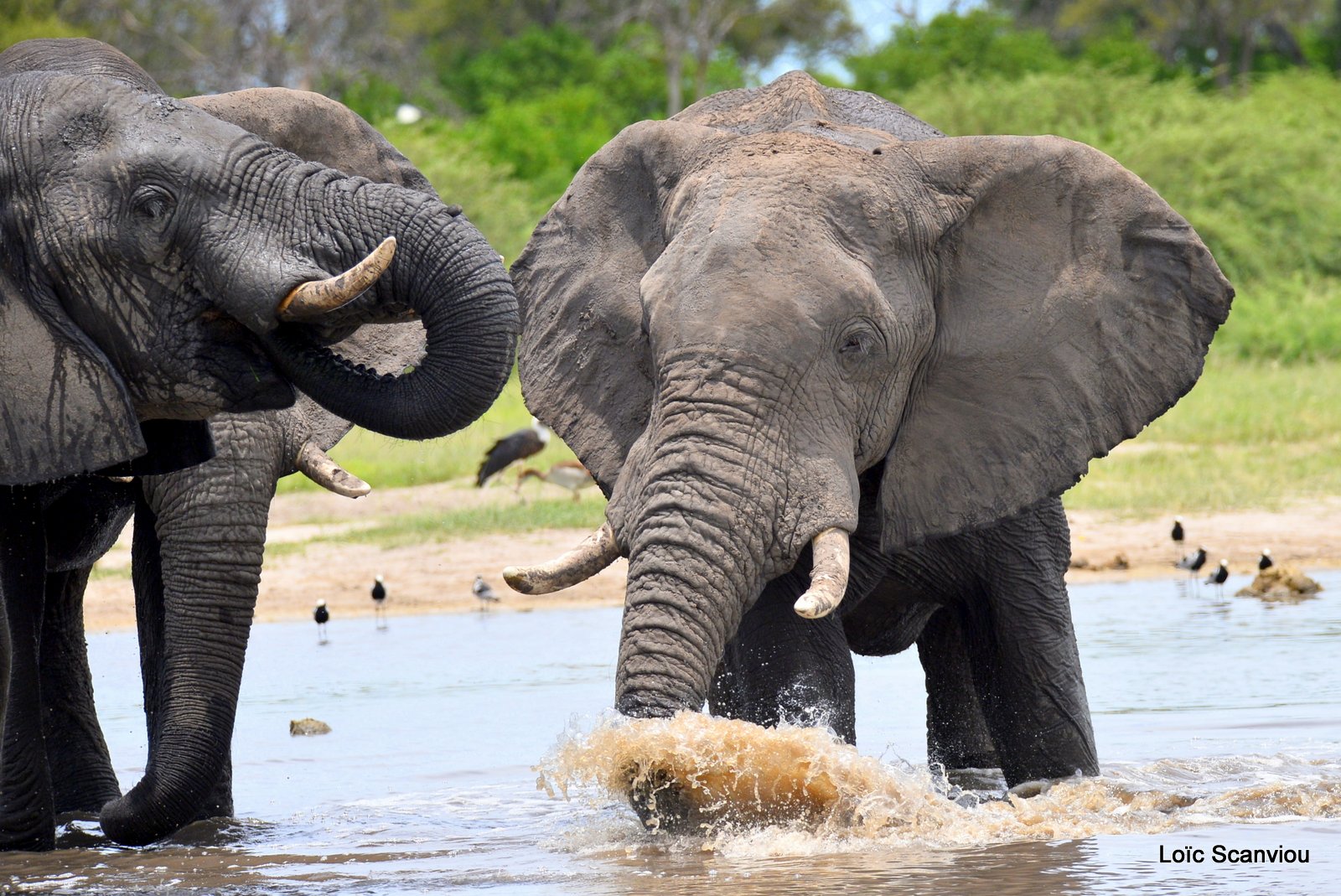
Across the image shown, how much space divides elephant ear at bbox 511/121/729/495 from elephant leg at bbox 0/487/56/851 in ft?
4.61

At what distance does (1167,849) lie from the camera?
5.42 metres

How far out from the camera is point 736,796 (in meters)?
5.25

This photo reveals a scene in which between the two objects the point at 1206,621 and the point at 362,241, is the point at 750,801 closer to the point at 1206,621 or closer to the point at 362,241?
the point at 362,241

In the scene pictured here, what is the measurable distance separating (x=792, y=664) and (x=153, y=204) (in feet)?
6.46

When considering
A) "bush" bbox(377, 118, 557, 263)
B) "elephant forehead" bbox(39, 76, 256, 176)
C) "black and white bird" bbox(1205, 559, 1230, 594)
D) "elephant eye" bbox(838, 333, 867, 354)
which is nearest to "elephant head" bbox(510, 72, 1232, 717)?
"elephant eye" bbox(838, 333, 867, 354)

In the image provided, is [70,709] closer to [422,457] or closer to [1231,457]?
[1231,457]

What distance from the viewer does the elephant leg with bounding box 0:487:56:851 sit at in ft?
17.4

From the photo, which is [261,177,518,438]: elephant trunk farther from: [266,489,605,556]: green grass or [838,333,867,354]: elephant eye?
[266,489,605,556]: green grass

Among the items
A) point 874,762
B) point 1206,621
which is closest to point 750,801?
point 874,762

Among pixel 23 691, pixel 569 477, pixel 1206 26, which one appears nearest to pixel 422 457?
pixel 569 477

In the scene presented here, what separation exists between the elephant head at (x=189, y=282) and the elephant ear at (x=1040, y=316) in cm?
141

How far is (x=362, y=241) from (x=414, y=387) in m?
0.32

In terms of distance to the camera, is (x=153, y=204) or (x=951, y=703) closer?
(x=153, y=204)

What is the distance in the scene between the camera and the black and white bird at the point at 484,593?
12129mm
